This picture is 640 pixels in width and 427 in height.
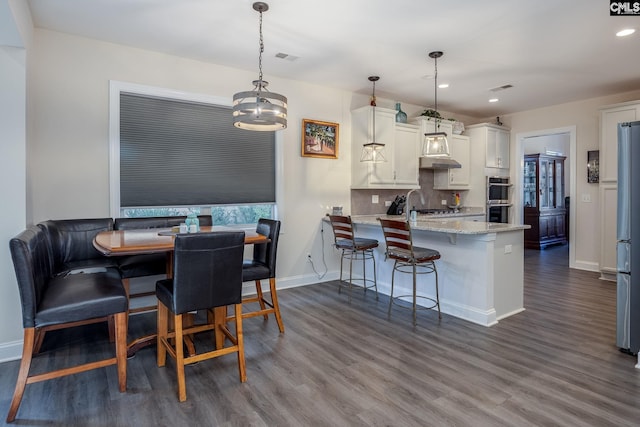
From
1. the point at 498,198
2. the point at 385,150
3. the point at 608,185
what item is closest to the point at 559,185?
the point at 498,198

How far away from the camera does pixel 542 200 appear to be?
302 inches

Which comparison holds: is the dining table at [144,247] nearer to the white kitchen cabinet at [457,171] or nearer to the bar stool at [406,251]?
the bar stool at [406,251]

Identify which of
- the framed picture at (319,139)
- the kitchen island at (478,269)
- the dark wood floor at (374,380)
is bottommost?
the dark wood floor at (374,380)

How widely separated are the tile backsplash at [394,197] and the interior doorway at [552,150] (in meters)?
1.02

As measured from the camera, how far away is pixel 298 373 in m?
2.46

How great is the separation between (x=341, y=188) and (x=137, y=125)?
2.67 metres

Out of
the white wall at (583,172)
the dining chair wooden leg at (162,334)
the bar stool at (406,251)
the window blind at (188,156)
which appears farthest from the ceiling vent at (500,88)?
the dining chair wooden leg at (162,334)

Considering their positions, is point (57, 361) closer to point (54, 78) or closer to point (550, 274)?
point (54, 78)

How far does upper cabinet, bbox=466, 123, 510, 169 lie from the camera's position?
628cm

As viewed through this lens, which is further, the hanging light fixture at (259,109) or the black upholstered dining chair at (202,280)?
the hanging light fixture at (259,109)

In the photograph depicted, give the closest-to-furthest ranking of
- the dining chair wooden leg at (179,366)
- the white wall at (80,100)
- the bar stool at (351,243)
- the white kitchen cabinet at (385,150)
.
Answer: the dining chair wooden leg at (179,366)
the white wall at (80,100)
the bar stool at (351,243)
the white kitchen cabinet at (385,150)

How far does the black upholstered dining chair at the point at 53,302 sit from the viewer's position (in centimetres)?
199

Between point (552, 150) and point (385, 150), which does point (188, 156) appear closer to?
point (385, 150)

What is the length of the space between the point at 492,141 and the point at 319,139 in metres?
3.37
